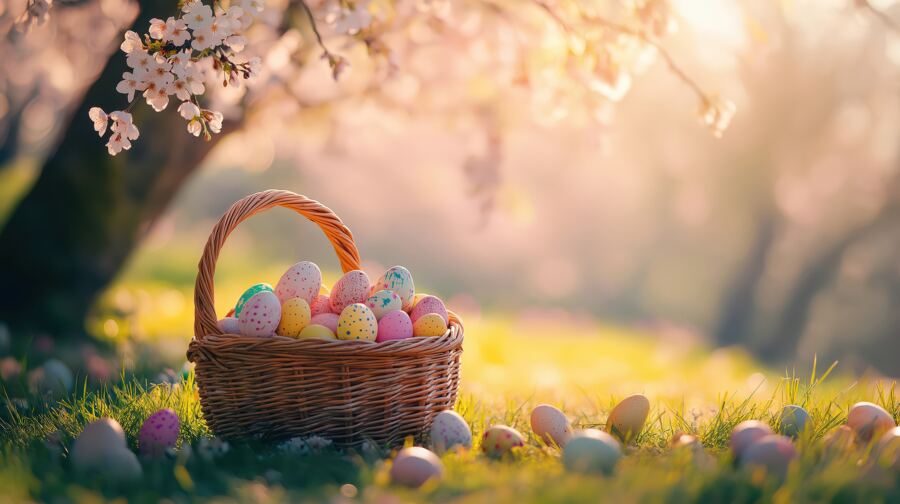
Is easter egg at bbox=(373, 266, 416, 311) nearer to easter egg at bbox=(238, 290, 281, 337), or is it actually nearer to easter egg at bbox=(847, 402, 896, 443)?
easter egg at bbox=(238, 290, 281, 337)

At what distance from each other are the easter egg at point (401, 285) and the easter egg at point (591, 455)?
0.95 m

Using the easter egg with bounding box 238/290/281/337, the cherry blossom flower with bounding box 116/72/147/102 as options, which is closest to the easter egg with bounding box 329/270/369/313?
the easter egg with bounding box 238/290/281/337

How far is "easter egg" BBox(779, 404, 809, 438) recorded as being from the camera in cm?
260

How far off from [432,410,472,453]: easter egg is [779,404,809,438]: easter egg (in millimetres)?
1100

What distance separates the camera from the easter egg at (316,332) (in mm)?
2479

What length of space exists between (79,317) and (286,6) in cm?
242

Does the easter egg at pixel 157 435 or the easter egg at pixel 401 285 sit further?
the easter egg at pixel 401 285

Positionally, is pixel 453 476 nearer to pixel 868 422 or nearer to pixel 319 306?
pixel 319 306

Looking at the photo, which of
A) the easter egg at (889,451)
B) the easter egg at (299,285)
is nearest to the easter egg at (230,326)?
the easter egg at (299,285)

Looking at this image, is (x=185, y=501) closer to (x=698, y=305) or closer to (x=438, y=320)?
(x=438, y=320)

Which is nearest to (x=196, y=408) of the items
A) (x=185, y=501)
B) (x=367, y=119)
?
(x=185, y=501)

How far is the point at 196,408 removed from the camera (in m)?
2.88

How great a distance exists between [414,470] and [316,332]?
0.70 metres

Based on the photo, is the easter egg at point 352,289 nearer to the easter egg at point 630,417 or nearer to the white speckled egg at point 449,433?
the white speckled egg at point 449,433
